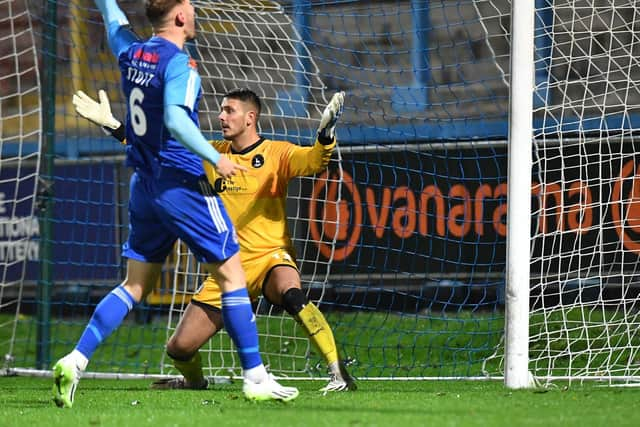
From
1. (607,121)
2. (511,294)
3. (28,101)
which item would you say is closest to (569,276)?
(607,121)

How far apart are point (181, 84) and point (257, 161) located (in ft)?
6.53

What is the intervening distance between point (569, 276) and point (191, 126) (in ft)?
11.7

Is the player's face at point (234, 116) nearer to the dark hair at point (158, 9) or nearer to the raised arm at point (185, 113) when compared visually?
the dark hair at point (158, 9)

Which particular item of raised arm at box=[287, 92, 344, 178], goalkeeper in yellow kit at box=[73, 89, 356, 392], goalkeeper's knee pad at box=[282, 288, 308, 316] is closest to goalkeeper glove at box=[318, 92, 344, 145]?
raised arm at box=[287, 92, 344, 178]

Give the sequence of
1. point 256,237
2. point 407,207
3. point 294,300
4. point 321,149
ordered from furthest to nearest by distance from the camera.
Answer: point 407,207
point 256,237
point 294,300
point 321,149

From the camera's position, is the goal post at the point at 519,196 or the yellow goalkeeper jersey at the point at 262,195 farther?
the yellow goalkeeper jersey at the point at 262,195

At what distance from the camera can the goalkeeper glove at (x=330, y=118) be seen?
254 inches

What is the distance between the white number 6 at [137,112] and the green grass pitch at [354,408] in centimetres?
127

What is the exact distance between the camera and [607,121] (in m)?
8.58

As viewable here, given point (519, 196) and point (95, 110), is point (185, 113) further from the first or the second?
point (519, 196)

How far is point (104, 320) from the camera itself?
565 centimetres

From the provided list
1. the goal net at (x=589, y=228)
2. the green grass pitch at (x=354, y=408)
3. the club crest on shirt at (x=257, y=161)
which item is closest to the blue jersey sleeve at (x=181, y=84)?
the green grass pitch at (x=354, y=408)

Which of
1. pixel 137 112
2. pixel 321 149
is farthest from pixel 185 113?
pixel 321 149

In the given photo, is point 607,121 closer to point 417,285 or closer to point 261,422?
point 417,285
